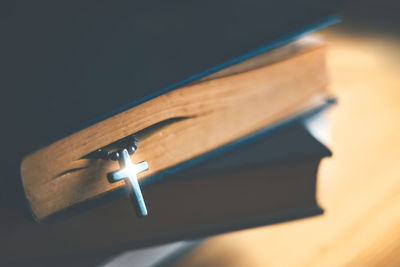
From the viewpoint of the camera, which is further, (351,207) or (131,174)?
(351,207)

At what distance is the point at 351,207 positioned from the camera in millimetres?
562

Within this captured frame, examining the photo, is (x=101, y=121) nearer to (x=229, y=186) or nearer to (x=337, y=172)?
(x=229, y=186)

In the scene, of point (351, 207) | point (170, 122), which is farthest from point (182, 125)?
point (351, 207)

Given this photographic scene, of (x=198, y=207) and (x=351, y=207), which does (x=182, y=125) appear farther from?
(x=351, y=207)

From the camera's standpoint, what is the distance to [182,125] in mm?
490

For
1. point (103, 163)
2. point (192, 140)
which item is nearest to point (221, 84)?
point (192, 140)

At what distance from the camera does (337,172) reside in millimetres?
623

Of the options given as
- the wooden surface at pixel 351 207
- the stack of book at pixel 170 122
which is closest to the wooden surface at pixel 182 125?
the stack of book at pixel 170 122

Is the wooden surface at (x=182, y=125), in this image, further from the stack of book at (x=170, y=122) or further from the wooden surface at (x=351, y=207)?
the wooden surface at (x=351, y=207)

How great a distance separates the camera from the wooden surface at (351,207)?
499 mm

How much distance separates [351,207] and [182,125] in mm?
282

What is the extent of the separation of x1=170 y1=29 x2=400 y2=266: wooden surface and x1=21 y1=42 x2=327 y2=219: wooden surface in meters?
0.12

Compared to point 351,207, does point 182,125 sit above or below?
above

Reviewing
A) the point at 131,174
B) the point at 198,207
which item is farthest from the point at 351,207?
the point at 131,174
